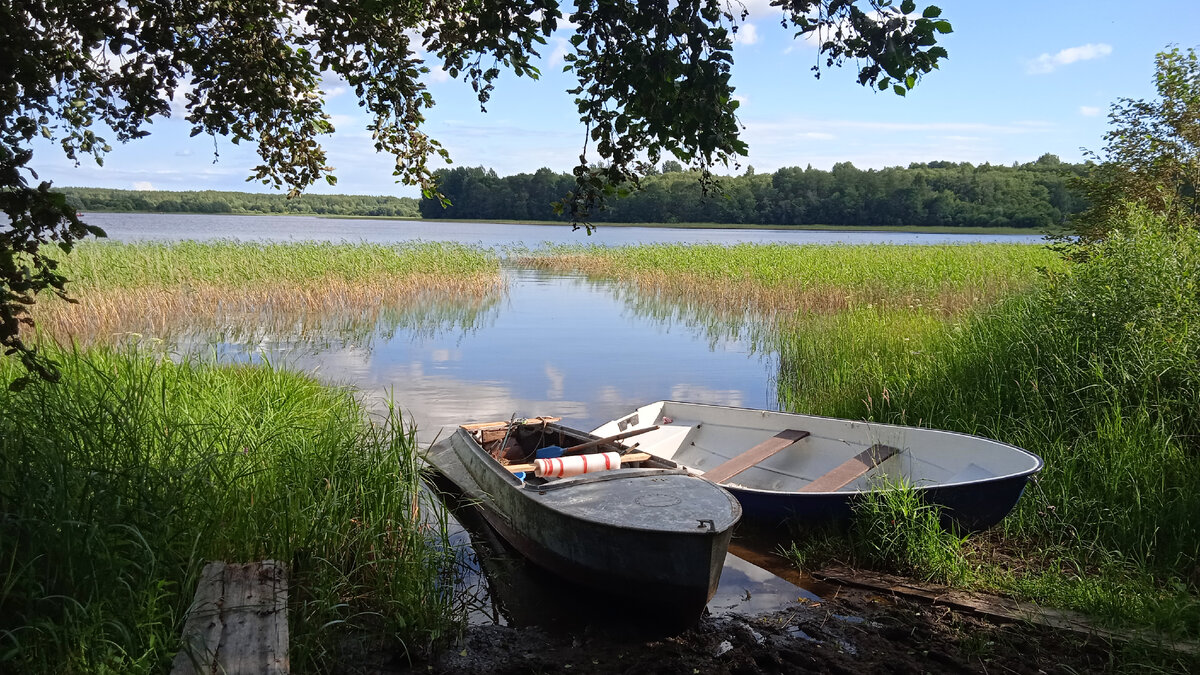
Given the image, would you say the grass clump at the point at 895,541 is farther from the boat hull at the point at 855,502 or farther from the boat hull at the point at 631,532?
the boat hull at the point at 631,532

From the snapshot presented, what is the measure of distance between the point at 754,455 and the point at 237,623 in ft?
15.7

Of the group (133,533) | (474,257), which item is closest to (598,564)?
(133,533)

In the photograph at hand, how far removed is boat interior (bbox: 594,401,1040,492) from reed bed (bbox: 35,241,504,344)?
8.81 meters

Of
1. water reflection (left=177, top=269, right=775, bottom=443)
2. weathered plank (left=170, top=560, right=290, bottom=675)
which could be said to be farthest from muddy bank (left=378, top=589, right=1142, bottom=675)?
water reflection (left=177, top=269, right=775, bottom=443)

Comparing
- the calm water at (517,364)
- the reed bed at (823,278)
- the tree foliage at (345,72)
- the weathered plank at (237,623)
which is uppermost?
the tree foliage at (345,72)

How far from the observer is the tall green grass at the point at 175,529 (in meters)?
3.44

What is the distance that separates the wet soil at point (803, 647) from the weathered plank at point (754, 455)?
171cm

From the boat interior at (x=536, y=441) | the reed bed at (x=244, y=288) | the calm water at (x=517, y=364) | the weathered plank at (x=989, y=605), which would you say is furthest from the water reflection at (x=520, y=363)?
the weathered plank at (x=989, y=605)

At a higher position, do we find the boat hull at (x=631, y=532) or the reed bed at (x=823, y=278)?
the reed bed at (x=823, y=278)

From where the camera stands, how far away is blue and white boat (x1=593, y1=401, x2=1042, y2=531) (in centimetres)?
585

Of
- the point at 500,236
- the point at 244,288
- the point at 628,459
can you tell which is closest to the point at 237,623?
the point at 628,459

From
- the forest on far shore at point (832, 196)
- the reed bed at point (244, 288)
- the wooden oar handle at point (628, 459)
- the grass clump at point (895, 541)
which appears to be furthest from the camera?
the forest on far shore at point (832, 196)

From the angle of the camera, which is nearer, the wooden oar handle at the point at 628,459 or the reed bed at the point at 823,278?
the wooden oar handle at the point at 628,459

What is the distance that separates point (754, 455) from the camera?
289 inches
